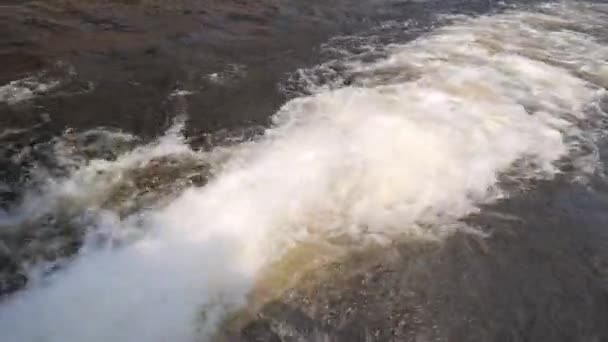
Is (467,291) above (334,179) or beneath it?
beneath

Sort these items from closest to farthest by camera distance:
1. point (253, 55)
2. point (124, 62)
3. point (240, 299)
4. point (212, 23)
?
point (240, 299) → point (124, 62) → point (253, 55) → point (212, 23)

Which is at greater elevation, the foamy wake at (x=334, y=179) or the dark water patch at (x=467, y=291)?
the foamy wake at (x=334, y=179)

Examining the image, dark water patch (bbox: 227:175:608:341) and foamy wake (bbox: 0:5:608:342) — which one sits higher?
foamy wake (bbox: 0:5:608:342)

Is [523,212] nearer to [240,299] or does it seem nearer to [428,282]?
[428,282]

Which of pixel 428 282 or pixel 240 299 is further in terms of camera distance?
pixel 428 282

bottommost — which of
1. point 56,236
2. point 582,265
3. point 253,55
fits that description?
point 582,265

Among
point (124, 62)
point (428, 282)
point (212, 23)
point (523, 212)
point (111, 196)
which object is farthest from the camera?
point (212, 23)

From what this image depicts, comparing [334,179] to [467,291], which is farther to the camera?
[334,179]

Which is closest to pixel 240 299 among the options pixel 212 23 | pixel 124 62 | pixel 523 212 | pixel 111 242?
pixel 111 242
